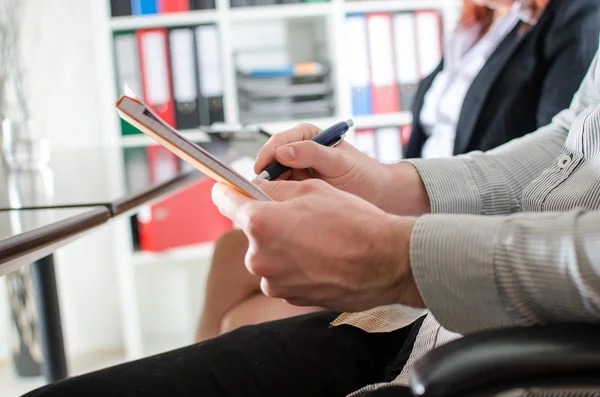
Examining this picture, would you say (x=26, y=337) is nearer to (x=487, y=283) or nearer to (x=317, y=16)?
(x=317, y=16)

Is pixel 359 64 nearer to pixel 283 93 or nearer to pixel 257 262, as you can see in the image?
pixel 283 93

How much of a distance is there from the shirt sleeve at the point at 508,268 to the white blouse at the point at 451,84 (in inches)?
47.6

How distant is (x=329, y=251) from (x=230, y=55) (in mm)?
1931

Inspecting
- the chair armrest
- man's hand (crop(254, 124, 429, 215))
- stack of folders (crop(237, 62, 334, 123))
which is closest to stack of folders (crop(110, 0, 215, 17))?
stack of folders (crop(237, 62, 334, 123))

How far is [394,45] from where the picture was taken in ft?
7.84

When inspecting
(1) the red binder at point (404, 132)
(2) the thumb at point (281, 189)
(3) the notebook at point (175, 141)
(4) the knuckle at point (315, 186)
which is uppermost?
(3) the notebook at point (175, 141)

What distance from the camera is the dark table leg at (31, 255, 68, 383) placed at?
4.11 ft

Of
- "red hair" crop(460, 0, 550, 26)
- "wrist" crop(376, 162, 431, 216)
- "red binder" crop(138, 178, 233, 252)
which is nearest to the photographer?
"wrist" crop(376, 162, 431, 216)

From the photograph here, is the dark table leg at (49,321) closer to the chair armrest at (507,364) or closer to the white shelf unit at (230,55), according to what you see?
the chair armrest at (507,364)

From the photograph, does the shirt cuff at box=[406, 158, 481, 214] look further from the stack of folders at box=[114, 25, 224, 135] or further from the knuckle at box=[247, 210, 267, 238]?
the stack of folders at box=[114, 25, 224, 135]

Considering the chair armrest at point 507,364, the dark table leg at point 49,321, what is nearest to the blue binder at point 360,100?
the dark table leg at point 49,321

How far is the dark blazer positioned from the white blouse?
196 mm

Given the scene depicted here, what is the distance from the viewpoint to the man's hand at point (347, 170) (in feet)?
2.49

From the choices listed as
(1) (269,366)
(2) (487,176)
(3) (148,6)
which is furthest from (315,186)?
(3) (148,6)
